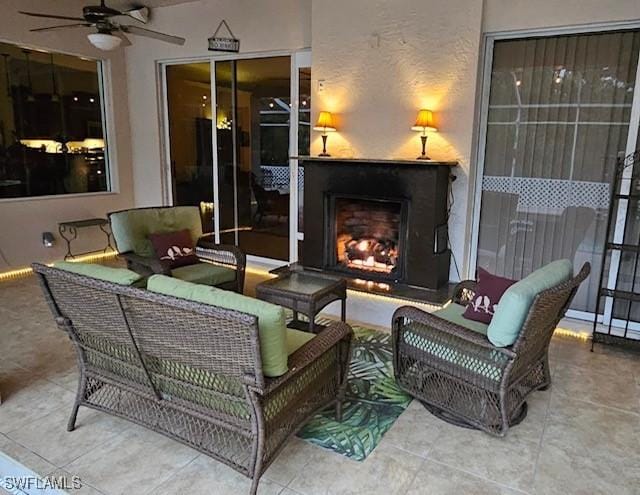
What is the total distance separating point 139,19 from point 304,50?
2339mm

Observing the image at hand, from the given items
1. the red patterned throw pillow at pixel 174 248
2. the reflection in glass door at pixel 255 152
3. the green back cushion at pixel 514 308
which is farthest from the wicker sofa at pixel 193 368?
the reflection in glass door at pixel 255 152

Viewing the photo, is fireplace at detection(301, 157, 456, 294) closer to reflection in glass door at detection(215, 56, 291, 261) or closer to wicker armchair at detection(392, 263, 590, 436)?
reflection in glass door at detection(215, 56, 291, 261)

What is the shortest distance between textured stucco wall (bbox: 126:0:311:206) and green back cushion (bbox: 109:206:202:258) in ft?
7.44

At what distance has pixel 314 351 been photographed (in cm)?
229

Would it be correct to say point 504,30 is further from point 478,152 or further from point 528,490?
point 528,490

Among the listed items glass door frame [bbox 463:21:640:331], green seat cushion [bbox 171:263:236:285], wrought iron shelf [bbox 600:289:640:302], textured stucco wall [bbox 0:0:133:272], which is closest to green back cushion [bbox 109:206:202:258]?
green seat cushion [bbox 171:263:236:285]

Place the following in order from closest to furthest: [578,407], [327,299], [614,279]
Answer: [578,407] → [327,299] → [614,279]

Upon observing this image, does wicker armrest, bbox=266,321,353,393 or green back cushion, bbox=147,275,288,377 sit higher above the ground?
green back cushion, bbox=147,275,288,377

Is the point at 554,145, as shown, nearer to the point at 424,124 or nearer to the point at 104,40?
the point at 424,124

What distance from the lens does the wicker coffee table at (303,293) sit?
133 inches

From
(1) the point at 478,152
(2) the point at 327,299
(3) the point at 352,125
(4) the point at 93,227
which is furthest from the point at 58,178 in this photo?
(1) the point at 478,152

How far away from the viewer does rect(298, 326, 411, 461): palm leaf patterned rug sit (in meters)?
2.52

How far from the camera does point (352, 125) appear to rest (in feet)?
15.7

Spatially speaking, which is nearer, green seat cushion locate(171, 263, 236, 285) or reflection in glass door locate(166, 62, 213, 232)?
green seat cushion locate(171, 263, 236, 285)
